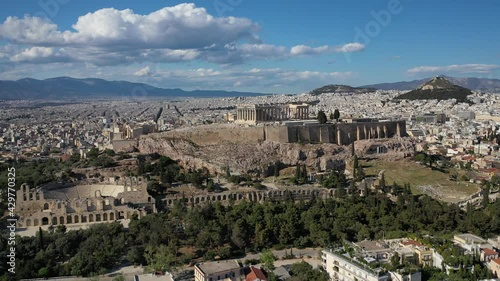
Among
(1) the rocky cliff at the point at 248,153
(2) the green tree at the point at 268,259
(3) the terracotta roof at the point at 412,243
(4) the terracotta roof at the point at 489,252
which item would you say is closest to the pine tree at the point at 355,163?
(1) the rocky cliff at the point at 248,153

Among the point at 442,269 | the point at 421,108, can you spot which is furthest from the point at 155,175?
the point at 421,108

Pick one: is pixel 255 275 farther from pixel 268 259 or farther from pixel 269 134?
pixel 269 134

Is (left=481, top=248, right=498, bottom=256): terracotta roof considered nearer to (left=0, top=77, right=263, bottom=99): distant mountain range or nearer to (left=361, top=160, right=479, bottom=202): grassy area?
(left=361, top=160, right=479, bottom=202): grassy area

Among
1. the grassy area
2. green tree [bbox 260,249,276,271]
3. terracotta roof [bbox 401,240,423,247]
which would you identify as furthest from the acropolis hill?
terracotta roof [bbox 401,240,423,247]

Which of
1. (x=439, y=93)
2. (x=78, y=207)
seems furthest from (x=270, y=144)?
(x=439, y=93)

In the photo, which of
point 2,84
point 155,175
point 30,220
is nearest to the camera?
point 30,220

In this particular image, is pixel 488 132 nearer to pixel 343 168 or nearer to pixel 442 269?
pixel 343 168
